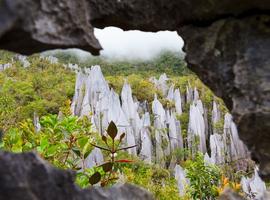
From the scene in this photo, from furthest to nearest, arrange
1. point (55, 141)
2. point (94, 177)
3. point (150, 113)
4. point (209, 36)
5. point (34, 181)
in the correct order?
point (150, 113)
point (55, 141)
point (94, 177)
point (209, 36)
point (34, 181)

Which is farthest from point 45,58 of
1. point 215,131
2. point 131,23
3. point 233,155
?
point 131,23

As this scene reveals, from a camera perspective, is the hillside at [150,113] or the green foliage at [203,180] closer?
the green foliage at [203,180]

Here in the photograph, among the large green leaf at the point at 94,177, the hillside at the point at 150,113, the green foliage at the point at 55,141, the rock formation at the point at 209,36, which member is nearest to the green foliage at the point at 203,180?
the green foliage at the point at 55,141

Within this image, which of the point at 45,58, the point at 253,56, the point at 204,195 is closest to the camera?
the point at 253,56

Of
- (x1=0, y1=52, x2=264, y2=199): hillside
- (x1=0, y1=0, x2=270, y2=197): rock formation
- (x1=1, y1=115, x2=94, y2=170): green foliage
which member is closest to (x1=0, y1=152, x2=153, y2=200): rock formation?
(x1=0, y1=0, x2=270, y2=197): rock formation

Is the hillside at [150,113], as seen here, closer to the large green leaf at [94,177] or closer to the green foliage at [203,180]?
the green foliage at [203,180]

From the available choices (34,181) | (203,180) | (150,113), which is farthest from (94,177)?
(150,113)

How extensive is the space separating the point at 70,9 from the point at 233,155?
2566cm

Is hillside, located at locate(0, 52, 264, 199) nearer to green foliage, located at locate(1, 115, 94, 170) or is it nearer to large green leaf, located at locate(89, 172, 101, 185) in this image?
green foliage, located at locate(1, 115, 94, 170)

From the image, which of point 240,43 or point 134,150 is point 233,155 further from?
point 240,43

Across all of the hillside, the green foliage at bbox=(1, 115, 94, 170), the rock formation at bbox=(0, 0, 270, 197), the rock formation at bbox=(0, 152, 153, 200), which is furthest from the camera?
the hillside

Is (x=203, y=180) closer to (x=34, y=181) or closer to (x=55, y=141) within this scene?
(x=55, y=141)

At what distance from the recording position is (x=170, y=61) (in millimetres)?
48750

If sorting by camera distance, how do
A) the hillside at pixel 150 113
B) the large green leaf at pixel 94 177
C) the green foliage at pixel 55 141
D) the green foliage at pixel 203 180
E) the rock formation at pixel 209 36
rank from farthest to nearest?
the hillside at pixel 150 113 < the green foliage at pixel 203 180 < the green foliage at pixel 55 141 < the large green leaf at pixel 94 177 < the rock formation at pixel 209 36
